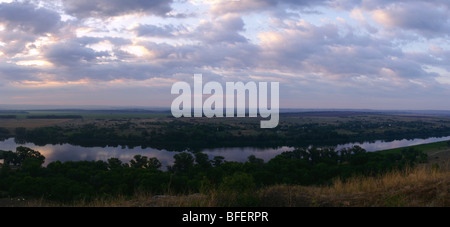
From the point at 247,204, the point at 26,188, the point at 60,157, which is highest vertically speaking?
the point at 247,204

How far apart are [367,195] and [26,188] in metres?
12.2

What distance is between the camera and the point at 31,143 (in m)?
37.6

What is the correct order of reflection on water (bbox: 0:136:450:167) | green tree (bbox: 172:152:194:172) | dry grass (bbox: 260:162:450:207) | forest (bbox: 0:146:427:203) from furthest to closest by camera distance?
1. reflection on water (bbox: 0:136:450:167)
2. green tree (bbox: 172:152:194:172)
3. forest (bbox: 0:146:427:203)
4. dry grass (bbox: 260:162:450:207)

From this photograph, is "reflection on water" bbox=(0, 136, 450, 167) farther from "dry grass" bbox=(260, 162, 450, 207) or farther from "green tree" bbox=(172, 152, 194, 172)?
"dry grass" bbox=(260, 162, 450, 207)

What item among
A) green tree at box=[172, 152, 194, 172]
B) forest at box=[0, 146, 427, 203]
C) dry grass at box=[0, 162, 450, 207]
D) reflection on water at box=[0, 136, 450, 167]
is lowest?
reflection on water at box=[0, 136, 450, 167]

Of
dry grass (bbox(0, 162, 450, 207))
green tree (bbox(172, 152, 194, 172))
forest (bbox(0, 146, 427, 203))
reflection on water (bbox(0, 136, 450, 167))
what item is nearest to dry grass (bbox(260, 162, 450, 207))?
dry grass (bbox(0, 162, 450, 207))

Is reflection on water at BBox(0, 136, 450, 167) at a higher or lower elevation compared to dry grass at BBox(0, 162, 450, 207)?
lower

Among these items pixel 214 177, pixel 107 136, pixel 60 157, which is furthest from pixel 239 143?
pixel 214 177

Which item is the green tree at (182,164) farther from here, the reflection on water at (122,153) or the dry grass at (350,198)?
the dry grass at (350,198)

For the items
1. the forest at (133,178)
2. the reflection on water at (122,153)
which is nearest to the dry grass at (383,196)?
the forest at (133,178)

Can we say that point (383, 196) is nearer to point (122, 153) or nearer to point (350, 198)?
point (350, 198)
